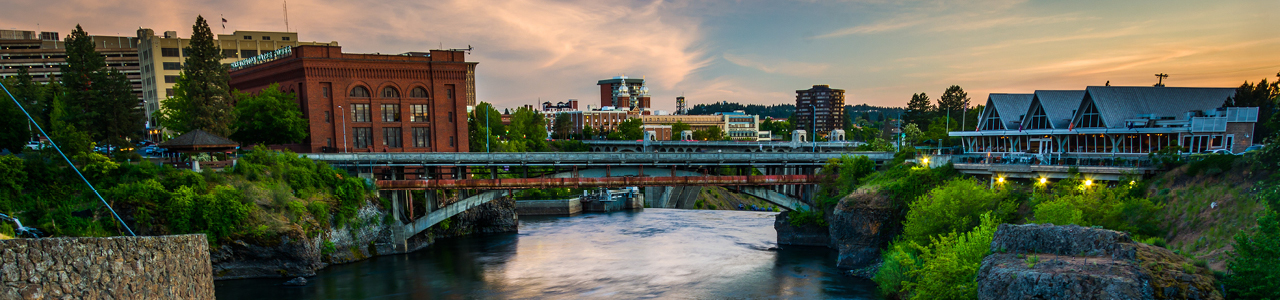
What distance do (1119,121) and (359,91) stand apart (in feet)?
183

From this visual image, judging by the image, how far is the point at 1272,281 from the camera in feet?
53.1

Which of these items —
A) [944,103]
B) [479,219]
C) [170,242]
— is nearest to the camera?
[170,242]

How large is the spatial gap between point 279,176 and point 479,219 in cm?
1871

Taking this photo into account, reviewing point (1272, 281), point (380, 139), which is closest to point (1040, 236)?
point (1272, 281)

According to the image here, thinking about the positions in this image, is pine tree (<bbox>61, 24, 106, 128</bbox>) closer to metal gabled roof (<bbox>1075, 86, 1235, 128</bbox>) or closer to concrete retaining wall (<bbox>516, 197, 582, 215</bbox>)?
concrete retaining wall (<bbox>516, 197, 582, 215</bbox>)

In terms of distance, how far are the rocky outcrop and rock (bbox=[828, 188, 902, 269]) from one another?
15.1 metres

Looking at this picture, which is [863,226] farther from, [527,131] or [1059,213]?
[527,131]

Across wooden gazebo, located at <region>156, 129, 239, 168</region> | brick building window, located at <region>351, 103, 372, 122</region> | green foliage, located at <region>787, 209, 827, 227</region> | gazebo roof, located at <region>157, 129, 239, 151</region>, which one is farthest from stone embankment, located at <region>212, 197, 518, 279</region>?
green foliage, located at <region>787, 209, 827, 227</region>

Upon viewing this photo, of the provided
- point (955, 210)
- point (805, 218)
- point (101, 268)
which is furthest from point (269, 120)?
point (955, 210)

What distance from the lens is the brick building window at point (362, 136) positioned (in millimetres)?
56438

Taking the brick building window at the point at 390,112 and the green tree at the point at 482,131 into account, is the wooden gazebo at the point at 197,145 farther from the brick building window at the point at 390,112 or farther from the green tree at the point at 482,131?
the green tree at the point at 482,131

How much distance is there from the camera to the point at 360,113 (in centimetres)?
5641

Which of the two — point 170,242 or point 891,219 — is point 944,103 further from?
point 170,242

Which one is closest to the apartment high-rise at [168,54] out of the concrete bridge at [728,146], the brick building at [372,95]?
the brick building at [372,95]
